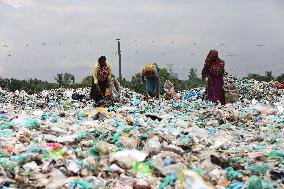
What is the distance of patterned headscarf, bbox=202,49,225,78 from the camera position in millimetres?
12445

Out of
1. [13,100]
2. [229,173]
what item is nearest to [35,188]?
[229,173]

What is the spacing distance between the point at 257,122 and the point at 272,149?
9.73 ft

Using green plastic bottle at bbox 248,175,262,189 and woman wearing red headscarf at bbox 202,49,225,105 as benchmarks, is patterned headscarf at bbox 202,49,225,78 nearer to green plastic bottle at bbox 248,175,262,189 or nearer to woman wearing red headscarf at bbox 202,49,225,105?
woman wearing red headscarf at bbox 202,49,225,105

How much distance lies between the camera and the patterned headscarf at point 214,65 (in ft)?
40.8

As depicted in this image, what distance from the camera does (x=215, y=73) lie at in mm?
12461

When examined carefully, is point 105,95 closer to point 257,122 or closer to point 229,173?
point 257,122

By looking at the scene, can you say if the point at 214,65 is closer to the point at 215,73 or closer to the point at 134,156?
the point at 215,73

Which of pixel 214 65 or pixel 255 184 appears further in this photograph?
pixel 214 65

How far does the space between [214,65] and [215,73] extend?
0.64ft

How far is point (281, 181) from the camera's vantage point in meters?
4.71

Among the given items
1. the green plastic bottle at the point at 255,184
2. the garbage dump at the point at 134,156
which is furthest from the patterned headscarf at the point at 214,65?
the green plastic bottle at the point at 255,184

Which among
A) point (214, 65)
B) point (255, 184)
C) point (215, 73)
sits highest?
point (214, 65)

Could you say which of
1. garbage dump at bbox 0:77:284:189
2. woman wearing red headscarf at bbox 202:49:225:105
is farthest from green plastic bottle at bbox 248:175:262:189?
woman wearing red headscarf at bbox 202:49:225:105

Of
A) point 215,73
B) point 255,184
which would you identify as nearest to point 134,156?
point 255,184
